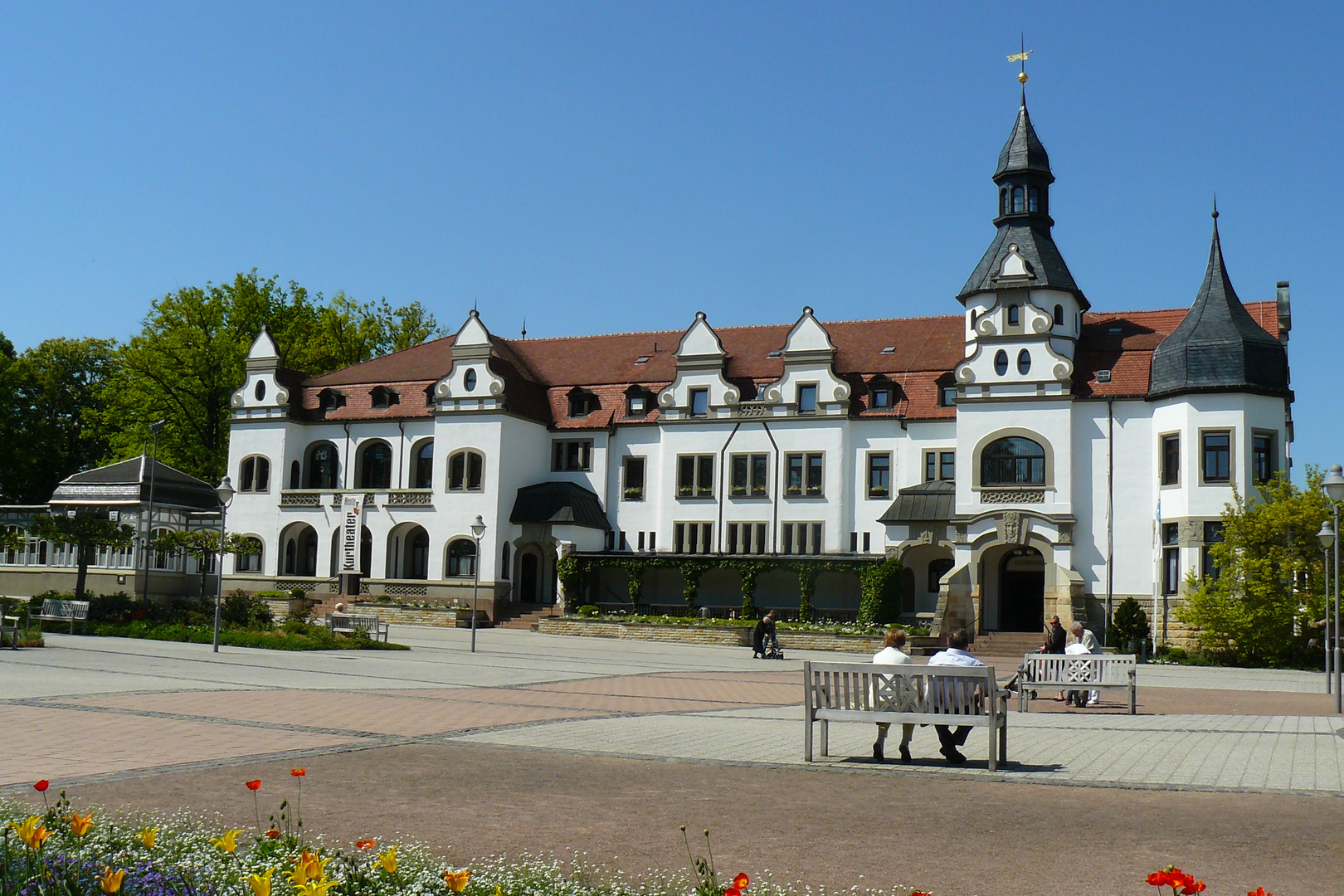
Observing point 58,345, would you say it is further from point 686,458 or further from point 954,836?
point 954,836

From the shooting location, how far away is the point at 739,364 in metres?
52.4

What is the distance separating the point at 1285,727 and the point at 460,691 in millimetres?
11911

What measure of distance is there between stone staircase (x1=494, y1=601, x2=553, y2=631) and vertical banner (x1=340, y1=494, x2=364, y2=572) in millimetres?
7514

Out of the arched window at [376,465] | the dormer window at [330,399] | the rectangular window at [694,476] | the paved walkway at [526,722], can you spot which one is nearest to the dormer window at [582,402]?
the rectangular window at [694,476]

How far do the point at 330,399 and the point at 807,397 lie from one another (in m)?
22.5

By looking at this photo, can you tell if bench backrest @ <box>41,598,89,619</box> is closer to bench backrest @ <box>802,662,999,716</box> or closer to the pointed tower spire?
bench backrest @ <box>802,662,999,716</box>

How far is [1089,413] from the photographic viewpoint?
4394 centimetres

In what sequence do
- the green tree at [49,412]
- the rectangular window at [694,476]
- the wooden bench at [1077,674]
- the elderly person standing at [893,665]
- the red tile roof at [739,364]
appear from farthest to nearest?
1. the green tree at [49,412]
2. the rectangular window at [694,476]
3. the red tile roof at [739,364]
4. the wooden bench at [1077,674]
5. the elderly person standing at [893,665]

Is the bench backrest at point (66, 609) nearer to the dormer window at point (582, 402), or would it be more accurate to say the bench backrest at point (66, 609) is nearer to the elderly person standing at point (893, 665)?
the elderly person standing at point (893, 665)

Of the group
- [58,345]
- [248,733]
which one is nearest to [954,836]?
[248,733]

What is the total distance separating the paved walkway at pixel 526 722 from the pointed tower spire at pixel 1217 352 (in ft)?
56.0

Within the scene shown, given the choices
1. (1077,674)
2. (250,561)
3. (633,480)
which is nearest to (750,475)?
(633,480)

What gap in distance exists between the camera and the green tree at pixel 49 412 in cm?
6088

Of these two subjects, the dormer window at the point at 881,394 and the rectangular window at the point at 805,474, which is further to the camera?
the rectangular window at the point at 805,474
